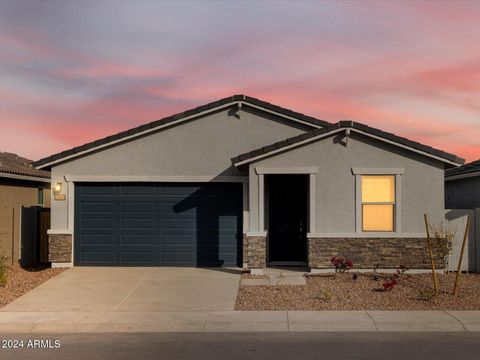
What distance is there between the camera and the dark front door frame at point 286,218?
17719mm

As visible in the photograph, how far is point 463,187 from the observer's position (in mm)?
20328

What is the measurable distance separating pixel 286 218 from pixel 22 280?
303 inches

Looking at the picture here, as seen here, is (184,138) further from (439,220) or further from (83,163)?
(439,220)

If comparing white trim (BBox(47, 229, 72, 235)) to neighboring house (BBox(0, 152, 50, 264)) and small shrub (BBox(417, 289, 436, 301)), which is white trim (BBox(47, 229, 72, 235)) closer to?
neighboring house (BBox(0, 152, 50, 264))

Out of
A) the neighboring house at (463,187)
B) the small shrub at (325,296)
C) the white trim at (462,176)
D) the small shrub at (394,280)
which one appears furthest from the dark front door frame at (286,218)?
the neighboring house at (463,187)

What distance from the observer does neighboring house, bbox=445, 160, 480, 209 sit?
1881 cm

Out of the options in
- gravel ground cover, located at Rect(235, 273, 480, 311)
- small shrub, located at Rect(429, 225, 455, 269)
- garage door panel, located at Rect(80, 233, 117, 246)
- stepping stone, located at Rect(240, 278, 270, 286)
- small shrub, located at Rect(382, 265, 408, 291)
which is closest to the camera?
gravel ground cover, located at Rect(235, 273, 480, 311)

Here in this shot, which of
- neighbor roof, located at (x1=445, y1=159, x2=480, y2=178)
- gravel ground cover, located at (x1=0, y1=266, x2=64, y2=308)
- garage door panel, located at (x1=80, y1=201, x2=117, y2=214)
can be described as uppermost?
neighbor roof, located at (x1=445, y1=159, x2=480, y2=178)

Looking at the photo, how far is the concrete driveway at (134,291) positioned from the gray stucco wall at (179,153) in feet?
8.97

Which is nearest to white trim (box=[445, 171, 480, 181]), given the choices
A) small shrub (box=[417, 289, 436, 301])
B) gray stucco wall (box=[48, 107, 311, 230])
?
gray stucco wall (box=[48, 107, 311, 230])

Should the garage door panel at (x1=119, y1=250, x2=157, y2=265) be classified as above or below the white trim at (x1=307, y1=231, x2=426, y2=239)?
below

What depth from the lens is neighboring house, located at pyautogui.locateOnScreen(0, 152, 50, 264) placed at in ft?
57.1

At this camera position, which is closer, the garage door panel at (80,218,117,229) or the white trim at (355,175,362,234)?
the white trim at (355,175,362,234)

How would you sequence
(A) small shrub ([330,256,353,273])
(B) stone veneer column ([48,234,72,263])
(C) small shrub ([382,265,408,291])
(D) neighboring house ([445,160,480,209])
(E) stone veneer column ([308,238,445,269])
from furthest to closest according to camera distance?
(D) neighboring house ([445,160,480,209]), (B) stone veneer column ([48,234,72,263]), (E) stone veneer column ([308,238,445,269]), (A) small shrub ([330,256,353,273]), (C) small shrub ([382,265,408,291])
